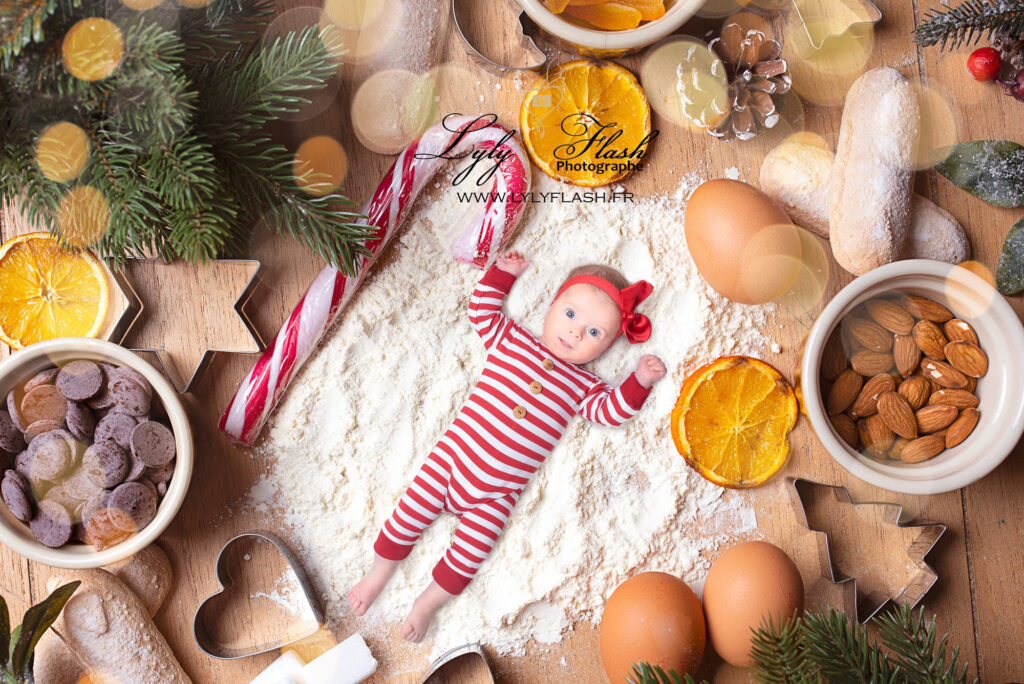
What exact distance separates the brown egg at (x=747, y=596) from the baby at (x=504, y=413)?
0.31 metres

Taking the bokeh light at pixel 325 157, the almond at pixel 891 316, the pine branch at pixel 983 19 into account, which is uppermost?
the pine branch at pixel 983 19

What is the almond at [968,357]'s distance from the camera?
45.7 inches

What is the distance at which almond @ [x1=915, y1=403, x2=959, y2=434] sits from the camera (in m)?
1.17

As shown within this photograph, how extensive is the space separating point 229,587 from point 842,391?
1.14 meters

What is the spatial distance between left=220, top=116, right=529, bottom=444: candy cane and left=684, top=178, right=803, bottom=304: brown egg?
1.04 feet

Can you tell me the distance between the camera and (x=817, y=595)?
4.08ft

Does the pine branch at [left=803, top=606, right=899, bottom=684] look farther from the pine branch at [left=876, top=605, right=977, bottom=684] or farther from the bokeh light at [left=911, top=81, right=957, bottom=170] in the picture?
the bokeh light at [left=911, top=81, right=957, bottom=170]

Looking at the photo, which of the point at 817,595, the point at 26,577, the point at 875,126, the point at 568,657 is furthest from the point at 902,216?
the point at 26,577

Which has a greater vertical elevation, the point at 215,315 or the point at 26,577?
the point at 215,315

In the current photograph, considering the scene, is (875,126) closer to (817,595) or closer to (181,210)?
(817,595)

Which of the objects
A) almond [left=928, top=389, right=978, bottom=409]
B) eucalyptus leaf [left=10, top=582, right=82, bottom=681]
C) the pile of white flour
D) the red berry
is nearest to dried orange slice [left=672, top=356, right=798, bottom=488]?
the pile of white flour

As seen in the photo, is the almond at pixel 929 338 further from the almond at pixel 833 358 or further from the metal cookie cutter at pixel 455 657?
the metal cookie cutter at pixel 455 657

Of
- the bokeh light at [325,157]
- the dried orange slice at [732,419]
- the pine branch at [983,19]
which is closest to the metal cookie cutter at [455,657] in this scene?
the dried orange slice at [732,419]

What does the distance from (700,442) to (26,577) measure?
1.23 m
